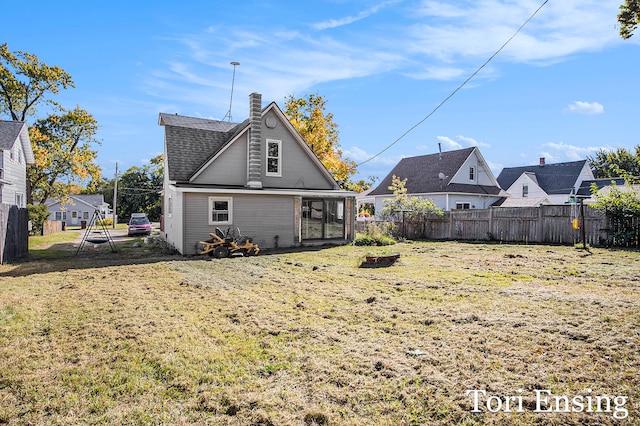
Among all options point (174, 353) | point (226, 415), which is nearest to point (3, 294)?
point (174, 353)

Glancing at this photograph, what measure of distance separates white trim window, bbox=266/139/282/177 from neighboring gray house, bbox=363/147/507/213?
15797 millimetres

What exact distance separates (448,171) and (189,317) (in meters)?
27.9

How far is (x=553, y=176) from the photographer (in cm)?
3834

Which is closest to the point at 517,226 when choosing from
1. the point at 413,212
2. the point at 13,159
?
the point at 413,212

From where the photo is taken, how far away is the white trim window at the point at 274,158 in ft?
59.8

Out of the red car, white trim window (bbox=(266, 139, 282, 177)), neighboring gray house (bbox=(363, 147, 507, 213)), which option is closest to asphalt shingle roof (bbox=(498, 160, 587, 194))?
neighboring gray house (bbox=(363, 147, 507, 213))

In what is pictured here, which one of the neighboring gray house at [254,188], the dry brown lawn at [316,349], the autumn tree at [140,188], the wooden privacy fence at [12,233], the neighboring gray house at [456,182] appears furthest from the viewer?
the autumn tree at [140,188]

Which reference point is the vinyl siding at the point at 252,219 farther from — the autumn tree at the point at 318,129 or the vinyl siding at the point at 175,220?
the autumn tree at the point at 318,129

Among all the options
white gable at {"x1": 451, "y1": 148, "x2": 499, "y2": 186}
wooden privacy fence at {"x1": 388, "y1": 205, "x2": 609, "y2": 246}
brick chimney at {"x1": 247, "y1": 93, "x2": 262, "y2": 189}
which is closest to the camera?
wooden privacy fence at {"x1": 388, "y1": 205, "x2": 609, "y2": 246}

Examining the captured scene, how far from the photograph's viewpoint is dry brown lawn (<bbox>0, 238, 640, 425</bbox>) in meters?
3.45

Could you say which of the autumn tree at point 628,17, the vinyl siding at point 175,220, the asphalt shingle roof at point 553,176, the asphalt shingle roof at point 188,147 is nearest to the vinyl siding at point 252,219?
the vinyl siding at point 175,220

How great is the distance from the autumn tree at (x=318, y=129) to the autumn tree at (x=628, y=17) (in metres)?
23.4

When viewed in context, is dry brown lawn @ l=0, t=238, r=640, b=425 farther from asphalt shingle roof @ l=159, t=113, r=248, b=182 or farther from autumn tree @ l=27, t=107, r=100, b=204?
autumn tree @ l=27, t=107, r=100, b=204

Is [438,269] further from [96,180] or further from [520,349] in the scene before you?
[96,180]
